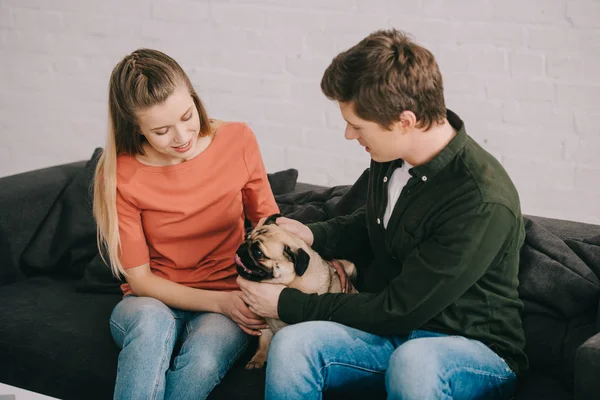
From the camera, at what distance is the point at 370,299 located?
6.55ft

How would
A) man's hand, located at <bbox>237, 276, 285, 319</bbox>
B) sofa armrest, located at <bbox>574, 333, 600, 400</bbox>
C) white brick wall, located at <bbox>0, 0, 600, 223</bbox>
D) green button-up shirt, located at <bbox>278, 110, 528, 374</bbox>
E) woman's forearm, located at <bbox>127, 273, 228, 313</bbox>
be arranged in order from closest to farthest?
1. sofa armrest, located at <bbox>574, 333, 600, 400</bbox>
2. green button-up shirt, located at <bbox>278, 110, 528, 374</bbox>
3. man's hand, located at <bbox>237, 276, 285, 319</bbox>
4. woman's forearm, located at <bbox>127, 273, 228, 313</bbox>
5. white brick wall, located at <bbox>0, 0, 600, 223</bbox>

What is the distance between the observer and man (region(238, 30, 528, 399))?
186cm

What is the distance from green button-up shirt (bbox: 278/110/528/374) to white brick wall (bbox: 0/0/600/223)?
1.22 m

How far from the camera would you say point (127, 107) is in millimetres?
2172

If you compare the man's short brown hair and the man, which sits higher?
the man's short brown hair

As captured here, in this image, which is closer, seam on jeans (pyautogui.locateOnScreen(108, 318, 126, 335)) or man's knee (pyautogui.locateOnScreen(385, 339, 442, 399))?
man's knee (pyautogui.locateOnScreen(385, 339, 442, 399))

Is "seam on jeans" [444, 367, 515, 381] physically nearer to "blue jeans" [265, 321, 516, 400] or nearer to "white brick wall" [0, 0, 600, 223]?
"blue jeans" [265, 321, 516, 400]

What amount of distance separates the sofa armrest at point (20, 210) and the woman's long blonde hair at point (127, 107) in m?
0.66

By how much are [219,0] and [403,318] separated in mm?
2191

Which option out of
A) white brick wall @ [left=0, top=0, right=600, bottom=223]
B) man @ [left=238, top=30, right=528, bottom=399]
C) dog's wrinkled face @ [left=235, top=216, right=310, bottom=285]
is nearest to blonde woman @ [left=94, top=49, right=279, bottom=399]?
dog's wrinkled face @ [left=235, top=216, right=310, bottom=285]

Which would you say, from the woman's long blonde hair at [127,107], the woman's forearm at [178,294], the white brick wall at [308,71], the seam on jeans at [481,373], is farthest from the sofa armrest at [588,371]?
the white brick wall at [308,71]

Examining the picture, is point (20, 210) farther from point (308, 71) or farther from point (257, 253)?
point (308, 71)

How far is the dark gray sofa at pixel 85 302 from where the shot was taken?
7.18 feet

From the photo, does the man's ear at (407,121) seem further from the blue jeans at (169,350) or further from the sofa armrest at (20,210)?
the sofa armrest at (20,210)
